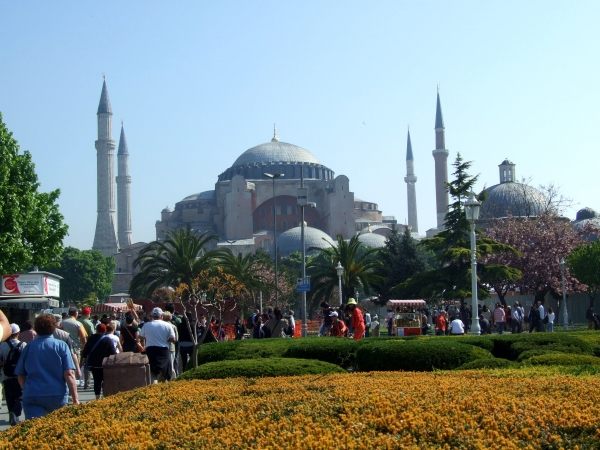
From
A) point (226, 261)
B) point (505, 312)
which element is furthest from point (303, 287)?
point (226, 261)

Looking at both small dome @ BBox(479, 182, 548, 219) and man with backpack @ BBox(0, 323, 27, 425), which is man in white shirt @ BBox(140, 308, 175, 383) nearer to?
man with backpack @ BBox(0, 323, 27, 425)

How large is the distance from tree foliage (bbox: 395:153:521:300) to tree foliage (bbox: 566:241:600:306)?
92.9 inches

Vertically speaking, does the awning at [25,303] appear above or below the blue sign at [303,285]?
below

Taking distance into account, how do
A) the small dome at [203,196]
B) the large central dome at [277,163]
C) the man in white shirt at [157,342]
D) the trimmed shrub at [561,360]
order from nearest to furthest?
the trimmed shrub at [561,360] → the man in white shirt at [157,342] → the large central dome at [277,163] → the small dome at [203,196]

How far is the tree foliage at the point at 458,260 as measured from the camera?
92.3 feet

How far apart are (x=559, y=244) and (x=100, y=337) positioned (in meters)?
29.3

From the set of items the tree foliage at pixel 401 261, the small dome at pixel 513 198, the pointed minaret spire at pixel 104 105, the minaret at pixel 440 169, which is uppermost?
the pointed minaret spire at pixel 104 105

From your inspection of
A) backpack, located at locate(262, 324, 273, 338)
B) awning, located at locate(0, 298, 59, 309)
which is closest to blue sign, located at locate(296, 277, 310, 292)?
backpack, located at locate(262, 324, 273, 338)

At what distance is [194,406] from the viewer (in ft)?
15.9

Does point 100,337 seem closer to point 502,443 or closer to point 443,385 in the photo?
point 443,385

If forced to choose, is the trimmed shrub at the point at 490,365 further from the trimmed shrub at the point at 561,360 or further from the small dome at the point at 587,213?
the small dome at the point at 587,213

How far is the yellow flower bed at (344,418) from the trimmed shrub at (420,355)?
3.26m

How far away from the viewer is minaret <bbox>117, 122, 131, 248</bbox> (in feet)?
262

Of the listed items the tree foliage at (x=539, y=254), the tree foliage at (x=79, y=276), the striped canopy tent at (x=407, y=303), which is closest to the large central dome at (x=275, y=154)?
the tree foliage at (x=79, y=276)
